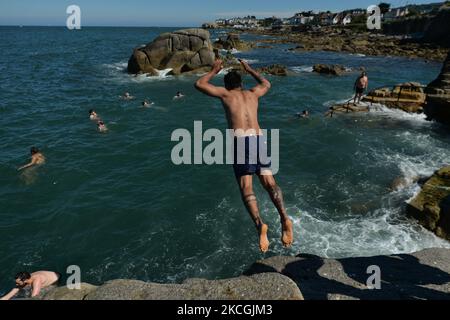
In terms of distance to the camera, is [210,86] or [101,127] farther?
[101,127]

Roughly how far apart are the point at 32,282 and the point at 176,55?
3902 centimetres

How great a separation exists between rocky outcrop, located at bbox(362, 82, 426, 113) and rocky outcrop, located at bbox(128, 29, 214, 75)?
22126mm

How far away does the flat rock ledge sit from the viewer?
6027 mm

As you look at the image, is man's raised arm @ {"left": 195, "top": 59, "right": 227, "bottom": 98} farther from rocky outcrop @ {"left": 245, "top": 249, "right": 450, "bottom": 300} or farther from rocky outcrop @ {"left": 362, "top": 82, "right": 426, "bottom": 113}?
rocky outcrop @ {"left": 362, "top": 82, "right": 426, "bottom": 113}

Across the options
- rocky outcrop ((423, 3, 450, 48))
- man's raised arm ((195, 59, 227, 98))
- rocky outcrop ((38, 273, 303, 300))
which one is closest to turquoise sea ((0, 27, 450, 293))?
rocky outcrop ((38, 273, 303, 300))

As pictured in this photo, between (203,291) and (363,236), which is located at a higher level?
(203,291)

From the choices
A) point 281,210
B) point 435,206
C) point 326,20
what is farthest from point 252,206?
point 326,20

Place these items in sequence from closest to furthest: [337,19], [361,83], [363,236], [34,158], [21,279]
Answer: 1. [21,279]
2. [363,236]
3. [34,158]
4. [361,83]
5. [337,19]

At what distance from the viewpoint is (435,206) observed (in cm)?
1290

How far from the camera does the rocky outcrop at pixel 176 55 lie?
45.0 meters

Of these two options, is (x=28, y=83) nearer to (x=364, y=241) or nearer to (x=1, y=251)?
(x=1, y=251)

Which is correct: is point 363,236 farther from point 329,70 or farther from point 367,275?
point 329,70

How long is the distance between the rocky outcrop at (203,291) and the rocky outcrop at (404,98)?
1008 inches

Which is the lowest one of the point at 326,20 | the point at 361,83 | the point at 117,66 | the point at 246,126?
the point at 246,126
